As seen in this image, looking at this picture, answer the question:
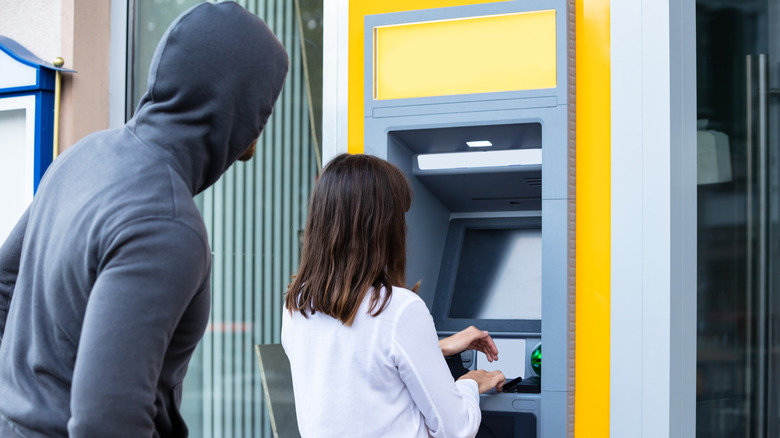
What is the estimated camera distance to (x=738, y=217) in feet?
7.75

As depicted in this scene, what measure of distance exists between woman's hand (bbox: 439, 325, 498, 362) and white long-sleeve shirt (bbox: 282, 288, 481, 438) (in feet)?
1.25

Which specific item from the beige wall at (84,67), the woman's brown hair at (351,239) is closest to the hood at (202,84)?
the woman's brown hair at (351,239)

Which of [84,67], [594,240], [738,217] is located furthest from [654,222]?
[84,67]

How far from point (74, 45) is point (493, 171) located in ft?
7.90

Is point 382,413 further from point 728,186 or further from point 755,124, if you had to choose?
point 755,124

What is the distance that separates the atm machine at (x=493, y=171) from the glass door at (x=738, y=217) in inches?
15.1

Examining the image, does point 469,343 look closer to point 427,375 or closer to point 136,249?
point 427,375

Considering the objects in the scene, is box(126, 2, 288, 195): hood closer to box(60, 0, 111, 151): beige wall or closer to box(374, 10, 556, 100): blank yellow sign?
box(374, 10, 556, 100): blank yellow sign

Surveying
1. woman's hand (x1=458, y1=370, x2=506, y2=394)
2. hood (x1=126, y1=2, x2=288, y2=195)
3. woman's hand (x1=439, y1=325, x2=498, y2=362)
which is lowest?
woman's hand (x1=458, y1=370, x2=506, y2=394)

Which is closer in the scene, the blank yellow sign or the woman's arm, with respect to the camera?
the woman's arm

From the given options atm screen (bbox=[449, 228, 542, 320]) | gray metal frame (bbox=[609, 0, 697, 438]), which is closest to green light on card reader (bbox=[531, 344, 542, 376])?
atm screen (bbox=[449, 228, 542, 320])

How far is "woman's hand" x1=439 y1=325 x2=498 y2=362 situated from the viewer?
7.11 feet

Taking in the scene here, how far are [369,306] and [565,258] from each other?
31.2 inches

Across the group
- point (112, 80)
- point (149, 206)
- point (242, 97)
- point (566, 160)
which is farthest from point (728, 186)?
point (112, 80)
